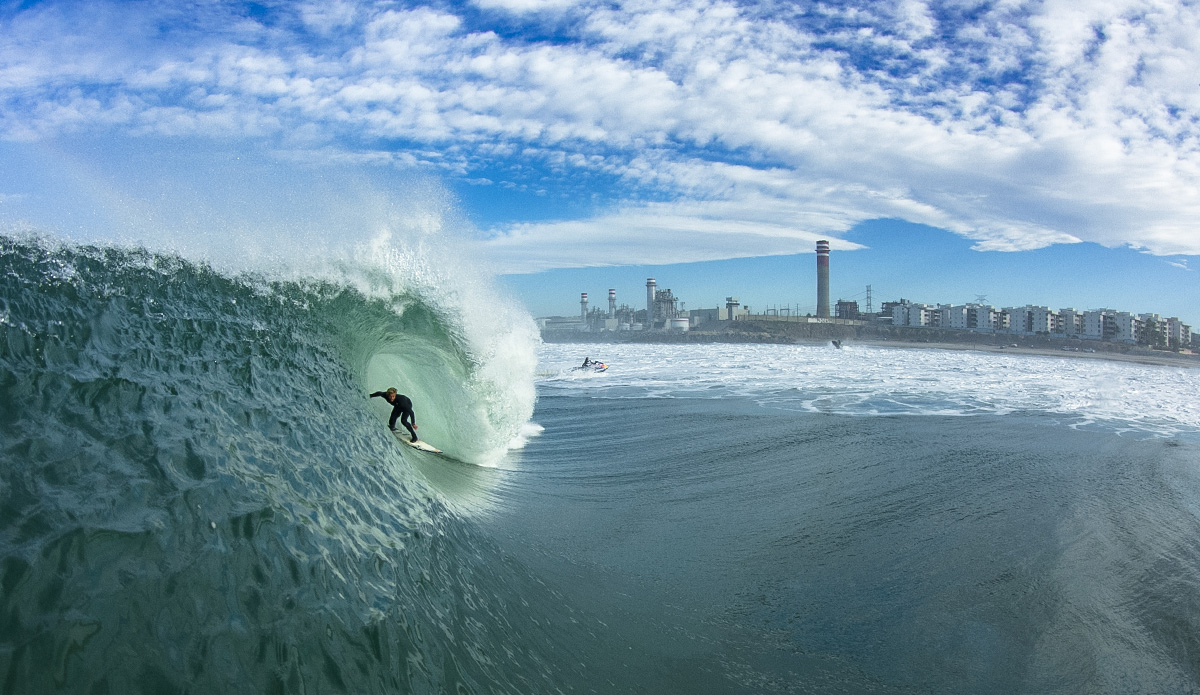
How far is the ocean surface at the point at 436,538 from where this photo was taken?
2.90m

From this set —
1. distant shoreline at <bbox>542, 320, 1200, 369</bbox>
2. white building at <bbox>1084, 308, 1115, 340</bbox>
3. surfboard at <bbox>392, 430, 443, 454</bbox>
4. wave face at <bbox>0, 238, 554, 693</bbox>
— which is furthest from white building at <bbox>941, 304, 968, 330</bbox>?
wave face at <bbox>0, 238, 554, 693</bbox>

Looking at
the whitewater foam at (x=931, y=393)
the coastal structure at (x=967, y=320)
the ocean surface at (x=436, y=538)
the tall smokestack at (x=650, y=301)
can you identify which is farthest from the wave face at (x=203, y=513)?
the tall smokestack at (x=650, y=301)

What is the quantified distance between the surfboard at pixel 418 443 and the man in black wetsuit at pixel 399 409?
0.33 feet

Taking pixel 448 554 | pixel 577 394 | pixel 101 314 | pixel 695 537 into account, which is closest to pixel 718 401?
pixel 577 394

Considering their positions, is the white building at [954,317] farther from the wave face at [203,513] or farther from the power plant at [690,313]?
the wave face at [203,513]

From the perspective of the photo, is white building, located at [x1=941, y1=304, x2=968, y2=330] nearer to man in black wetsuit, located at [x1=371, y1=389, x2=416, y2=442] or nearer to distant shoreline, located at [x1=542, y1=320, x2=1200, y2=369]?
distant shoreline, located at [x1=542, y1=320, x2=1200, y2=369]

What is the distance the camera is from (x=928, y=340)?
103 meters

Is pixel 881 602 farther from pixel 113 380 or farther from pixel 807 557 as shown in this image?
pixel 113 380

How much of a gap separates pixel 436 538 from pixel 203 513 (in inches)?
82.1

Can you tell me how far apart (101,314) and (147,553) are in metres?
2.93

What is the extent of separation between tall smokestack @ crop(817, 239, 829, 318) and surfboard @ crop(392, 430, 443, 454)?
13020 centimetres

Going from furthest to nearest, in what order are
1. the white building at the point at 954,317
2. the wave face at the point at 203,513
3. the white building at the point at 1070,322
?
the white building at the point at 954,317, the white building at the point at 1070,322, the wave face at the point at 203,513

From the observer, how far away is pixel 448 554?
16.6 ft

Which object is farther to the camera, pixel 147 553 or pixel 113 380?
pixel 113 380
